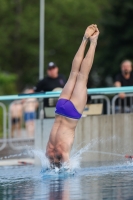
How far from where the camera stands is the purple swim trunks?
39.0 ft

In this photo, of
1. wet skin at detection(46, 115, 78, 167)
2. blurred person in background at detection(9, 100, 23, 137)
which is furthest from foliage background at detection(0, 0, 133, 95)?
wet skin at detection(46, 115, 78, 167)

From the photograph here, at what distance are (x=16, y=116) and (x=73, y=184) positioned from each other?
8.10 m

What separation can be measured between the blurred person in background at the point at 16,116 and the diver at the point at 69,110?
19.0ft

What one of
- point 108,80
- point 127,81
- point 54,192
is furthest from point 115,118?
point 108,80

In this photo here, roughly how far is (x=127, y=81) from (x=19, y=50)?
37264 mm

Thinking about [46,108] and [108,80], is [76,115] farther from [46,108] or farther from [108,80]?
[108,80]

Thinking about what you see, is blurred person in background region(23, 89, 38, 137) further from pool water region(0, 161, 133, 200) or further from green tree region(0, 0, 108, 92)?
green tree region(0, 0, 108, 92)

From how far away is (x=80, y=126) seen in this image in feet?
49.3

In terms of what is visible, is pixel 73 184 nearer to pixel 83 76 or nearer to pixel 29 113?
pixel 83 76

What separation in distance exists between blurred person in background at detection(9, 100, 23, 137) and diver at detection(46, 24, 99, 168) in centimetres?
579

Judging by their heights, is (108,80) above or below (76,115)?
above

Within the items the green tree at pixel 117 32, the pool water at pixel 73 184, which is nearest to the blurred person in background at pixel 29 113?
the pool water at pixel 73 184

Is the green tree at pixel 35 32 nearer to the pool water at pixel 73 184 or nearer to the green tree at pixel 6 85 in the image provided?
the green tree at pixel 6 85

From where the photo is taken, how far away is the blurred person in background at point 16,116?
716 inches
